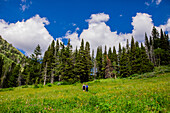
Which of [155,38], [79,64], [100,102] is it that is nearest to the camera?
[100,102]

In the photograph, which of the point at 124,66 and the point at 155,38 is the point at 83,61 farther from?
the point at 155,38

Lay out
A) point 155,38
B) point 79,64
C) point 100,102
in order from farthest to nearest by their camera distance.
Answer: point 155,38 → point 79,64 → point 100,102

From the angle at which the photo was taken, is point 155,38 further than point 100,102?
Yes

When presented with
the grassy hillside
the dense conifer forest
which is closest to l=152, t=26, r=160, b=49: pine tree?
the dense conifer forest

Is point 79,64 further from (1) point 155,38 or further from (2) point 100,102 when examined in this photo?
(1) point 155,38

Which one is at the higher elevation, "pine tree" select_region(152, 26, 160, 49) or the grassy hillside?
"pine tree" select_region(152, 26, 160, 49)

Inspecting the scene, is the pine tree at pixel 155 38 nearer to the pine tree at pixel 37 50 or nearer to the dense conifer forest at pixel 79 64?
the dense conifer forest at pixel 79 64

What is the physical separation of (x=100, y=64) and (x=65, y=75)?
35.6 m

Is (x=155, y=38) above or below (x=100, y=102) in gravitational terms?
above

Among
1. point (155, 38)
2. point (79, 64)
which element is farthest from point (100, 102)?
point (155, 38)

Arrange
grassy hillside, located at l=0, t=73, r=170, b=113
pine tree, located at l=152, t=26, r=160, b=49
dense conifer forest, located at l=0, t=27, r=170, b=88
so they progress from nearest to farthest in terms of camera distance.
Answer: grassy hillside, located at l=0, t=73, r=170, b=113
dense conifer forest, located at l=0, t=27, r=170, b=88
pine tree, located at l=152, t=26, r=160, b=49

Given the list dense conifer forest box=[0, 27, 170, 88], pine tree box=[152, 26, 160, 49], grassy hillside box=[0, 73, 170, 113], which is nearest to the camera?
grassy hillside box=[0, 73, 170, 113]

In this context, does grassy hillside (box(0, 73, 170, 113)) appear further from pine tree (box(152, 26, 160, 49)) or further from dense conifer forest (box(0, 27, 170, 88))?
pine tree (box(152, 26, 160, 49))

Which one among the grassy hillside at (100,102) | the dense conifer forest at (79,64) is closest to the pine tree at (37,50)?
the dense conifer forest at (79,64)
